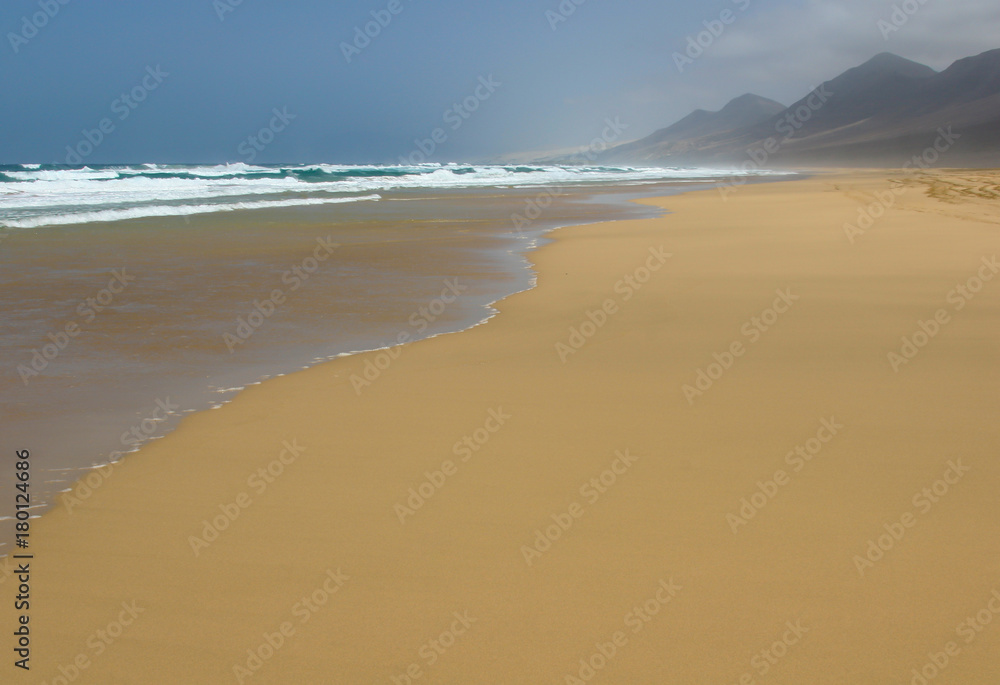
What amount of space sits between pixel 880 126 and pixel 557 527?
139m

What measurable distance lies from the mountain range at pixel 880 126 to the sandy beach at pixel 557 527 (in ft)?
215

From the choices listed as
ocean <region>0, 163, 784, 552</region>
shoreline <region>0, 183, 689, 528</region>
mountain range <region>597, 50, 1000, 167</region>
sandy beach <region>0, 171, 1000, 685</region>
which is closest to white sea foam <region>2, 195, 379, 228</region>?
ocean <region>0, 163, 784, 552</region>

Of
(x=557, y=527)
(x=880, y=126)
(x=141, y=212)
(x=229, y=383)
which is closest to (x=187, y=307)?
(x=229, y=383)

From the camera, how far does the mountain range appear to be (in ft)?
268

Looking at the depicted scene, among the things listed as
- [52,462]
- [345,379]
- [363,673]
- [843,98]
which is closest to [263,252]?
[345,379]

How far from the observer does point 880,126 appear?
121625 millimetres

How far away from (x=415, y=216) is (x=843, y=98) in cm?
16598

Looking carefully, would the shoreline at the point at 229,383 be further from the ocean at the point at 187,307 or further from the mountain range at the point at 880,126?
the mountain range at the point at 880,126

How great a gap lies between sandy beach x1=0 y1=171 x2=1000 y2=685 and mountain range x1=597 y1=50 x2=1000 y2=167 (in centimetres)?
6553

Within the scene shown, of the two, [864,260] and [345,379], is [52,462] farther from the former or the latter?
[864,260]

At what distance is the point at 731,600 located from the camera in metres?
2.13

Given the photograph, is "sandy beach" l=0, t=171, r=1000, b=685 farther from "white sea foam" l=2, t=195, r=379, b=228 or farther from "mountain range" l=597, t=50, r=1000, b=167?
"mountain range" l=597, t=50, r=1000, b=167

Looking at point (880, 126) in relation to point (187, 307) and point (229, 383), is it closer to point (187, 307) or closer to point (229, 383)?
point (187, 307)

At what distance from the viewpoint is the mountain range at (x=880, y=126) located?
81.8 meters
